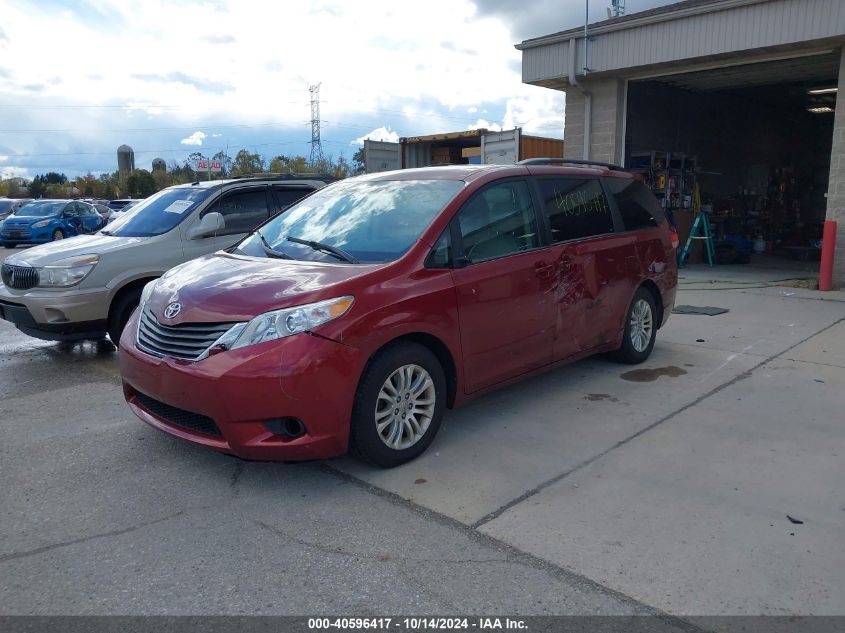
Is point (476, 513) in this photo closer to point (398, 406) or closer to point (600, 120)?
point (398, 406)

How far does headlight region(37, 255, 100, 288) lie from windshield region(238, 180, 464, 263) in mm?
2234

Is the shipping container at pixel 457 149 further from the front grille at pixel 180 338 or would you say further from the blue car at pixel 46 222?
the front grille at pixel 180 338

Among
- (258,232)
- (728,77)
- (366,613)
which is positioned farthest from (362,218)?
(728,77)

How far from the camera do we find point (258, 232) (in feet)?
17.9

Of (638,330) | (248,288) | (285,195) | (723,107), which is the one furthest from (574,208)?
(723,107)

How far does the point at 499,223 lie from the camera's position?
491 cm

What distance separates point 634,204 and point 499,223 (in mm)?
2009

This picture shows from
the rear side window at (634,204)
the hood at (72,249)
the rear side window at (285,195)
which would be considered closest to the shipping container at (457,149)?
the rear side window at (285,195)

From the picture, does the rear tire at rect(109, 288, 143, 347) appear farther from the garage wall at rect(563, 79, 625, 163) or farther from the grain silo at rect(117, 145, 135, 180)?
the grain silo at rect(117, 145, 135, 180)

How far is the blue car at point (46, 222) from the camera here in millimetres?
22078

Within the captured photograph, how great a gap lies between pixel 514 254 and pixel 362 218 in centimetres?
109

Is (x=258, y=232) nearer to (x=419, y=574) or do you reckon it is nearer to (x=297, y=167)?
(x=419, y=574)

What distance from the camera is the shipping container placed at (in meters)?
16.4

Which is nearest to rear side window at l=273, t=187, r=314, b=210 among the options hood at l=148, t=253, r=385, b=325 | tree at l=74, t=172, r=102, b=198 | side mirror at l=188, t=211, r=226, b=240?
side mirror at l=188, t=211, r=226, b=240
